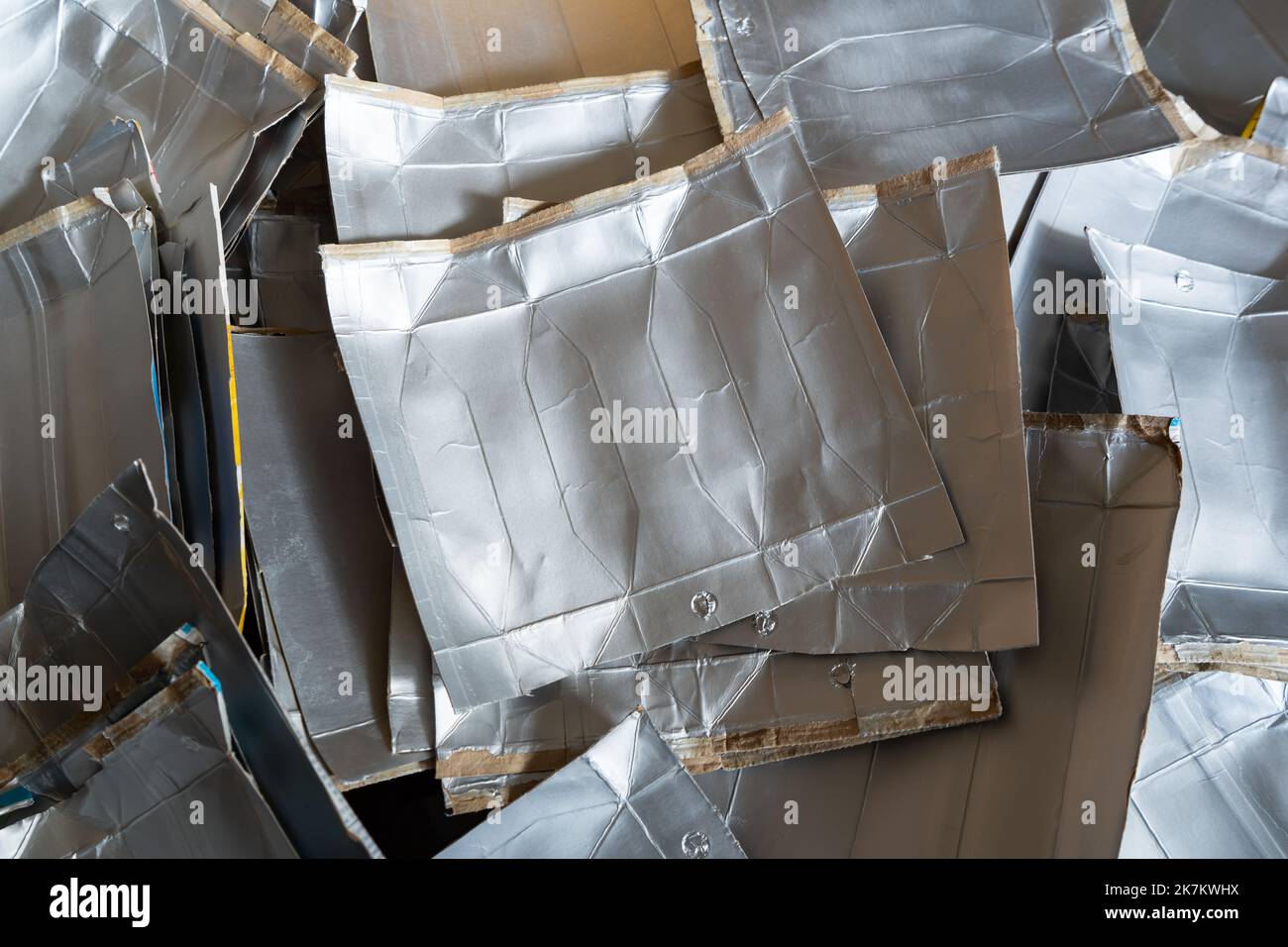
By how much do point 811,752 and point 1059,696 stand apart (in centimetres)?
42

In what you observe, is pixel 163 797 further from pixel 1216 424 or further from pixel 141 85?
pixel 1216 424

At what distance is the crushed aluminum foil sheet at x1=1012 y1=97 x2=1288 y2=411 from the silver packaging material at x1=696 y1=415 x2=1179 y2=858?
0.35m

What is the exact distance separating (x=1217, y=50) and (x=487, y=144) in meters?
1.68

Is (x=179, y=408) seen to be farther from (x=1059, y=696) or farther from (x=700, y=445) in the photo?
(x=1059, y=696)

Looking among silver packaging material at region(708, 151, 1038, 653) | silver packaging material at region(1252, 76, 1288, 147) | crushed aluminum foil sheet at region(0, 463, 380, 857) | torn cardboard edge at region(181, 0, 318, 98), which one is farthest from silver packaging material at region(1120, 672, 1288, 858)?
torn cardboard edge at region(181, 0, 318, 98)

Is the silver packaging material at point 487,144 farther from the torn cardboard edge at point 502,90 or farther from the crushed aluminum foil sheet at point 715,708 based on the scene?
the crushed aluminum foil sheet at point 715,708

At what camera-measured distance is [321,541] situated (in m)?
2.21

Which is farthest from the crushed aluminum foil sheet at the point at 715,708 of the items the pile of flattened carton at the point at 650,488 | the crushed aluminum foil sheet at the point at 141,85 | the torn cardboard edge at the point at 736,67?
the crushed aluminum foil sheet at the point at 141,85

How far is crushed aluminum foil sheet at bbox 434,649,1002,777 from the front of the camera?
200cm

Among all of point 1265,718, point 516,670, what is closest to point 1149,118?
point 1265,718

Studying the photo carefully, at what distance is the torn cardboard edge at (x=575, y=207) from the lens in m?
2.08

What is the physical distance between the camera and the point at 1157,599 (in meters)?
1.89

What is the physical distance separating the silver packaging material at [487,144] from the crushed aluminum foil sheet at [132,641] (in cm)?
71

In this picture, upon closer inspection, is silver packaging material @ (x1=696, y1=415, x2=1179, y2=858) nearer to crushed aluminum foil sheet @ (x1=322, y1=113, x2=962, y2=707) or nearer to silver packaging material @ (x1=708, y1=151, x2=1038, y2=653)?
silver packaging material @ (x1=708, y1=151, x2=1038, y2=653)
